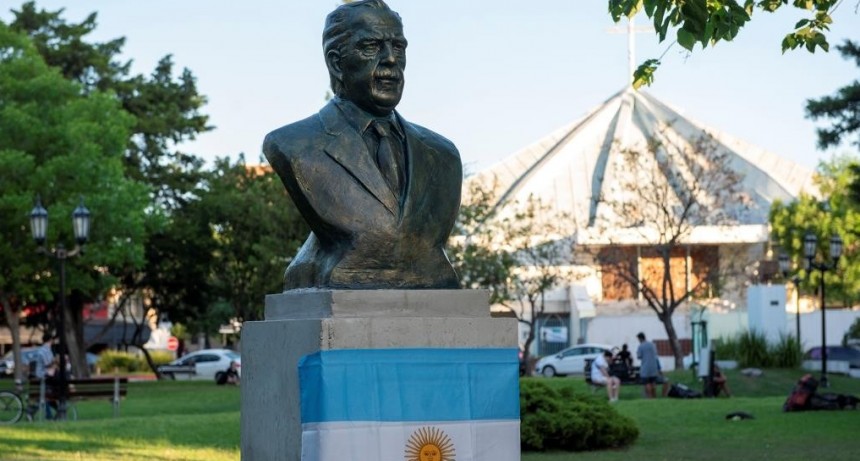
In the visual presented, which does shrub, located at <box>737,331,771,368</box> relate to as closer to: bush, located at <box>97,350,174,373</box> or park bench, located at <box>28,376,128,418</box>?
park bench, located at <box>28,376,128,418</box>

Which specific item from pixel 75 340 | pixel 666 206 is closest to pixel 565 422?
pixel 666 206

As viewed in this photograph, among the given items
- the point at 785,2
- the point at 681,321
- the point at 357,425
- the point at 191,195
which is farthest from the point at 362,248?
the point at 681,321

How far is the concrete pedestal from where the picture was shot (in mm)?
7953

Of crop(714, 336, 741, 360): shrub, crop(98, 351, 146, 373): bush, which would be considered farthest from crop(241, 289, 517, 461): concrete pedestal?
A: crop(98, 351, 146, 373): bush

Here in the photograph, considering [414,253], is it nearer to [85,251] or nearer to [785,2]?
[785,2]

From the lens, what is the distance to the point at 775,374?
37125mm

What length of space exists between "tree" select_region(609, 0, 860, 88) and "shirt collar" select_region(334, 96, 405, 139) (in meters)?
2.43

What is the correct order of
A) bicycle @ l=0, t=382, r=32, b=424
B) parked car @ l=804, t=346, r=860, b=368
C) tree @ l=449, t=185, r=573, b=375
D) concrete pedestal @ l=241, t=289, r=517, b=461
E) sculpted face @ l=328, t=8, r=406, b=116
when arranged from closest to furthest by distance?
concrete pedestal @ l=241, t=289, r=517, b=461 < sculpted face @ l=328, t=8, r=406, b=116 < bicycle @ l=0, t=382, r=32, b=424 < parked car @ l=804, t=346, r=860, b=368 < tree @ l=449, t=185, r=573, b=375

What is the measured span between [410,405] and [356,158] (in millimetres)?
1408

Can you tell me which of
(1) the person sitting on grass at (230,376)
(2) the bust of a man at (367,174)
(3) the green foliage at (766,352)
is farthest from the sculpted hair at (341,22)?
(1) the person sitting on grass at (230,376)

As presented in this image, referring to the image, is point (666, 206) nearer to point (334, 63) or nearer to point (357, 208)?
point (334, 63)

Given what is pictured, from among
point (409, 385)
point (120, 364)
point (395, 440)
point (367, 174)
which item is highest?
point (367, 174)

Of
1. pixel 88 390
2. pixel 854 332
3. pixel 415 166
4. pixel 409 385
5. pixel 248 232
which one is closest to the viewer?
pixel 409 385

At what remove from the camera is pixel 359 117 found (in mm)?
8656
